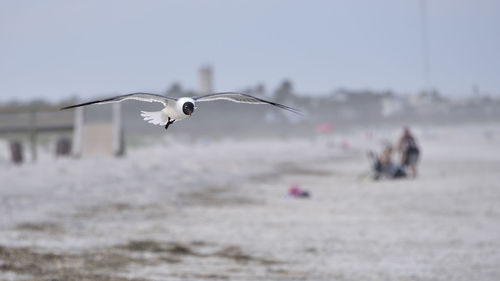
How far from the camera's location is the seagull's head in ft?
7.71

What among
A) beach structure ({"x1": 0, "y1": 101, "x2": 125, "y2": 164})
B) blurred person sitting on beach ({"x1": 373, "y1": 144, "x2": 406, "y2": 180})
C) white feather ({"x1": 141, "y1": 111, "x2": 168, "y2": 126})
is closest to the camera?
white feather ({"x1": 141, "y1": 111, "x2": 168, "y2": 126})

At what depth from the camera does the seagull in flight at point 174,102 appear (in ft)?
7.78

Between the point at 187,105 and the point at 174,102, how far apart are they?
0.09m

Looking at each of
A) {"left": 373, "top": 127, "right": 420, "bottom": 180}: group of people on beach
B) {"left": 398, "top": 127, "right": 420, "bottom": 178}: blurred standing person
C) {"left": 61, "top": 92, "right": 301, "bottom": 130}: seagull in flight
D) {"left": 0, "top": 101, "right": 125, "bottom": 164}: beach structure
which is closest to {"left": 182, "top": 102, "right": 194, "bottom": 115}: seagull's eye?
{"left": 61, "top": 92, "right": 301, "bottom": 130}: seagull in flight

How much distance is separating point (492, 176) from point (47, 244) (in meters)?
19.4

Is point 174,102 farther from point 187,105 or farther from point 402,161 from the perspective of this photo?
point 402,161

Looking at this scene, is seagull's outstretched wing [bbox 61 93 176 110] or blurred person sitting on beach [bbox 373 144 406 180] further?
blurred person sitting on beach [bbox 373 144 406 180]

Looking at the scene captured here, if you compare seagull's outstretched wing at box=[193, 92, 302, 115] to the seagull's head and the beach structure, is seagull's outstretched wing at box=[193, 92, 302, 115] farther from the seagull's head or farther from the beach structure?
the beach structure

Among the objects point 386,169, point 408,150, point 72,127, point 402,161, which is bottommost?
point 386,169

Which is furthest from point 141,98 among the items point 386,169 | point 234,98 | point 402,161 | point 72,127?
point 72,127

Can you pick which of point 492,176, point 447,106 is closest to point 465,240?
point 492,176

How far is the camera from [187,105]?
237 cm

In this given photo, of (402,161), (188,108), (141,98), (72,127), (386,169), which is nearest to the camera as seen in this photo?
(188,108)

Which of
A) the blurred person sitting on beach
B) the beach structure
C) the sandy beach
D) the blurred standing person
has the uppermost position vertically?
the beach structure
